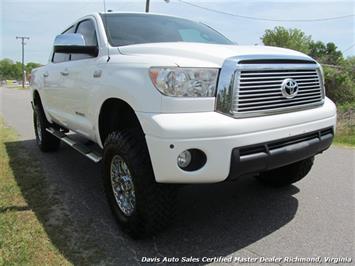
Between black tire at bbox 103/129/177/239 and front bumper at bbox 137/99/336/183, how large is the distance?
0.18 metres

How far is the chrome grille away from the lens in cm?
277

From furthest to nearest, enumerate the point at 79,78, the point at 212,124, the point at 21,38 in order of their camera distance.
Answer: the point at 21,38
the point at 79,78
the point at 212,124

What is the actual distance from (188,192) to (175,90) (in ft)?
5.97

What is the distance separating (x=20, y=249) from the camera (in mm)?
3041

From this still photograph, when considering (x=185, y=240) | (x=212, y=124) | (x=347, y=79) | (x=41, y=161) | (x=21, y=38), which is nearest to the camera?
(x=212, y=124)

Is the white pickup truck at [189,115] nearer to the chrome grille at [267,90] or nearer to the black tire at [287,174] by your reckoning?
the chrome grille at [267,90]

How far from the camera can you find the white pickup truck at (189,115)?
2672 millimetres

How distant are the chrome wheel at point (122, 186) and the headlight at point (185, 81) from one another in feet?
2.57

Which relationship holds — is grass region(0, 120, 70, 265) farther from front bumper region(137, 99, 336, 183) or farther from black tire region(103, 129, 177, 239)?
front bumper region(137, 99, 336, 183)

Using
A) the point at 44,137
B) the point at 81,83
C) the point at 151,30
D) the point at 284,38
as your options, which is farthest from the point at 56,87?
the point at 284,38

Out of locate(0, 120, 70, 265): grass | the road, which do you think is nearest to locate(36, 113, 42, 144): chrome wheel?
locate(0, 120, 70, 265): grass

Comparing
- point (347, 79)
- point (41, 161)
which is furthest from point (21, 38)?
point (41, 161)

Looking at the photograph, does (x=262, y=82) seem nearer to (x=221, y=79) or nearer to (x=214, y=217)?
(x=221, y=79)

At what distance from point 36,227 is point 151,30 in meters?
2.26
